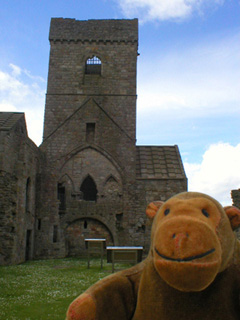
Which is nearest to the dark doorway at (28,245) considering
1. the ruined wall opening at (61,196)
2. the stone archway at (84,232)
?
the stone archway at (84,232)

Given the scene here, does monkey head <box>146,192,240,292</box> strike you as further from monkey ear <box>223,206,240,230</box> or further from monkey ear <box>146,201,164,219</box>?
monkey ear <box>146,201,164,219</box>

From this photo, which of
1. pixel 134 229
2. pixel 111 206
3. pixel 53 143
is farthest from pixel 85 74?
pixel 134 229

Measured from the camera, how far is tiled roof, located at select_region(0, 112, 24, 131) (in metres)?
13.1

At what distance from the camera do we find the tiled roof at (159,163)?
17.0 m

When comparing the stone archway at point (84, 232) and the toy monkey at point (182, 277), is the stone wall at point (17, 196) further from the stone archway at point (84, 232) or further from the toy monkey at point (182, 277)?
the toy monkey at point (182, 277)

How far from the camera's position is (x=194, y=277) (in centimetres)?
195

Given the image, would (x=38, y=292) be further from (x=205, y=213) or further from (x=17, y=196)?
(x=17, y=196)

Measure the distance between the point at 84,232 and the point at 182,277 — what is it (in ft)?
47.4

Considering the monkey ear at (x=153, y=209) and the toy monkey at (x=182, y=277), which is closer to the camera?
the toy monkey at (x=182, y=277)

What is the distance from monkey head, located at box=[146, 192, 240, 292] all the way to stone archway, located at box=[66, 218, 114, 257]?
1403cm

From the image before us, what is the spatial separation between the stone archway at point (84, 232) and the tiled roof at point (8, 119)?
225 inches

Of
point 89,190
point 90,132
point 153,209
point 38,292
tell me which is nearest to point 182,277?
point 153,209

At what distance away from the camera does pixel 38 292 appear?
708 centimetres

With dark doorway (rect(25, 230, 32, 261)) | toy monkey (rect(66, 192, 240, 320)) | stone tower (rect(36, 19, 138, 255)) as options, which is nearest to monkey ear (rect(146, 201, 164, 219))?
toy monkey (rect(66, 192, 240, 320))
